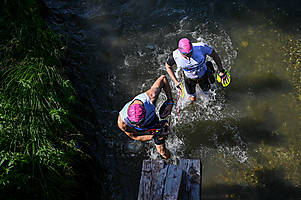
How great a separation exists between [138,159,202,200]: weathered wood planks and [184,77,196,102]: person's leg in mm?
2686

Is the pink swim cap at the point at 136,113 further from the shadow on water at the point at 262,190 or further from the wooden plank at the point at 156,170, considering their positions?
the shadow on water at the point at 262,190

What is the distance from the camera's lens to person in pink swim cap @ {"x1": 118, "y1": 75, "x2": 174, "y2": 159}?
4336mm

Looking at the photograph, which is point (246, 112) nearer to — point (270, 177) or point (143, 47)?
point (270, 177)

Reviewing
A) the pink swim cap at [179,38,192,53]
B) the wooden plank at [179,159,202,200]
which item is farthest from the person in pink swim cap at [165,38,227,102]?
the wooden plank at [179,159,202,200]

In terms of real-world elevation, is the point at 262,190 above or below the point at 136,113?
below

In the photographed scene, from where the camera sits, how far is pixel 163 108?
516 centimetres

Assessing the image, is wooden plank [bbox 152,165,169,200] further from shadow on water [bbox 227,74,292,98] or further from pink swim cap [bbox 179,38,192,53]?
shadow on water [bbox 227,74,292,98]

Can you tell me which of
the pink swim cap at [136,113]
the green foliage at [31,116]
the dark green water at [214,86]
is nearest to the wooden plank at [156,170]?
the pink swim cap at [136,113]

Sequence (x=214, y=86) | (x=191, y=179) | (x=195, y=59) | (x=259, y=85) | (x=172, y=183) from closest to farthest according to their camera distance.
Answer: (x=172, y=183)
(x=191, y=179)
(x=195, y=59)
(x=259, y=85)
(x=214, y=86)

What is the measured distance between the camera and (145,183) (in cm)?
330

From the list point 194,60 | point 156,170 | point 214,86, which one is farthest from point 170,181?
point 214,86

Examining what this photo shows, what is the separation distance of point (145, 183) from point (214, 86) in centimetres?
400

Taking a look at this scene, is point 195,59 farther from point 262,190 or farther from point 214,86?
point 262,190

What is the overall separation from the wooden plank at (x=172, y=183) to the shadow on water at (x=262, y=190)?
268cm
